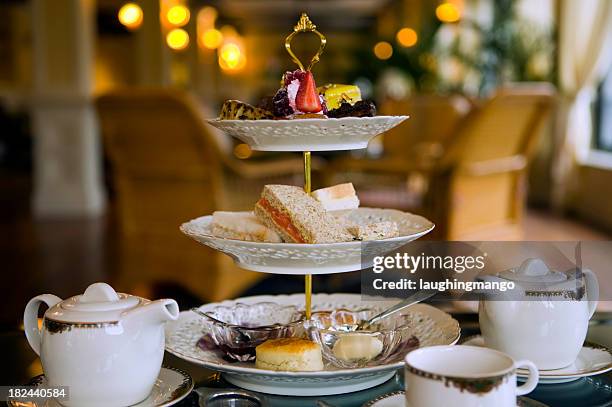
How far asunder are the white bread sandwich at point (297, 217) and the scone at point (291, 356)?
0.40 feet

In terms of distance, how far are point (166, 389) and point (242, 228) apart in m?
0.21

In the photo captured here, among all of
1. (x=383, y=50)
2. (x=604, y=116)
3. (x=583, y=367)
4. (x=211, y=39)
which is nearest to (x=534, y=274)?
(x=583, y=367)

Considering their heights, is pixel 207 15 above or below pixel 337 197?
above

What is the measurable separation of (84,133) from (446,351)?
22.6 feet

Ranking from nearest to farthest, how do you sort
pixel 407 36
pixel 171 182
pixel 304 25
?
pixel 304 25 < pixel 171 182 < pixel 407 36

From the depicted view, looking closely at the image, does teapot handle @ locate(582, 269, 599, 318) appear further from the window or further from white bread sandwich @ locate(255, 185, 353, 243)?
the window

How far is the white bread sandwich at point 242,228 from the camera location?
3.08 ft

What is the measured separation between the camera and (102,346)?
805 mm

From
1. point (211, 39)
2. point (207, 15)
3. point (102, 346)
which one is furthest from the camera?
point (207, 15)

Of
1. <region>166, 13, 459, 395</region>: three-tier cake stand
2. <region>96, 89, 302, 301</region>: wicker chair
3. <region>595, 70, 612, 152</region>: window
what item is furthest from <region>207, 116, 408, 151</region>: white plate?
<region>595, 70, 612, 152</region>: window

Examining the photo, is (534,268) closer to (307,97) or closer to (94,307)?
(307,97)

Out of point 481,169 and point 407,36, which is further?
point 407,36

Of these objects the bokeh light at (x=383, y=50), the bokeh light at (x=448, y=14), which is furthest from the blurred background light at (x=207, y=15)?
the bokeh light at (x=448, y=14)

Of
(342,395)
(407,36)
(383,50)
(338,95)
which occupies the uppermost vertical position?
(407,36)
